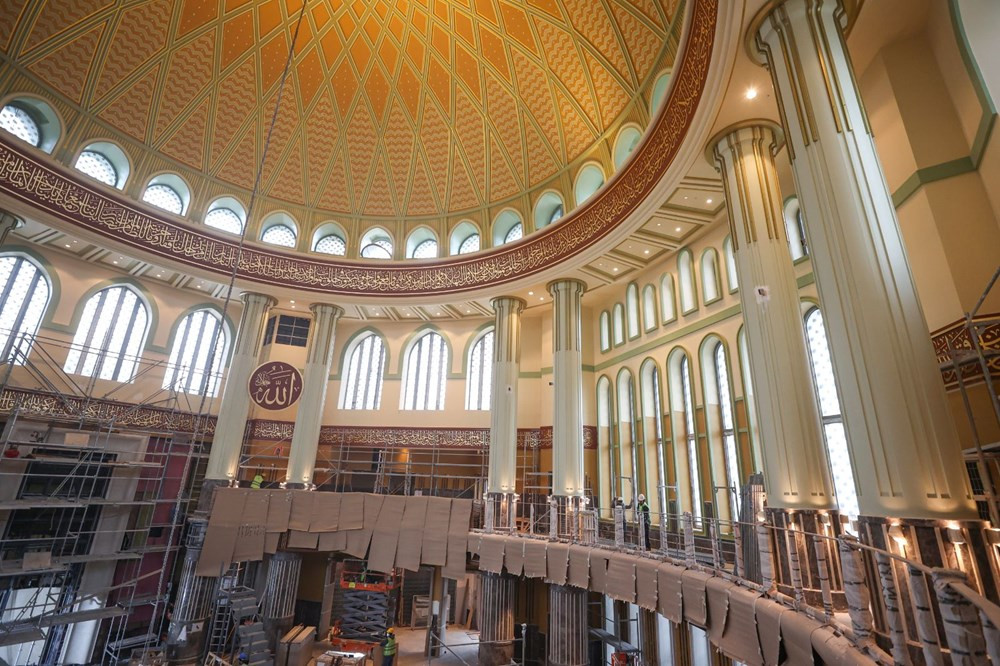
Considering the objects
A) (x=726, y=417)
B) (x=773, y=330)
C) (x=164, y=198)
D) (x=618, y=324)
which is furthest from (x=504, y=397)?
(x=164, y=198)

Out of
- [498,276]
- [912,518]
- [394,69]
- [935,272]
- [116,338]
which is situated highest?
[394,69]

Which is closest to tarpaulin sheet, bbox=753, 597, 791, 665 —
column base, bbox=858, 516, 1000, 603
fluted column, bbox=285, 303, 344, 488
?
column base, bbox=858, 516, 1000, 603

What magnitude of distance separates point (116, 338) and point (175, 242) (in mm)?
3038

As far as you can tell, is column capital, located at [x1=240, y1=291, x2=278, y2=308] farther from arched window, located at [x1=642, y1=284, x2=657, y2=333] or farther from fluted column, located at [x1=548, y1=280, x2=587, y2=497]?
arched window, located at [x1=642, y1=284, x2=657, y2=333]

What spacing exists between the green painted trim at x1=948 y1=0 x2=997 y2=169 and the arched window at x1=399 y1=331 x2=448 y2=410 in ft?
41.2

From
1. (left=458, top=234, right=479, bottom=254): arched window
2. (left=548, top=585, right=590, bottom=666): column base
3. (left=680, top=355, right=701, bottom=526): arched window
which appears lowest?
(left=548, top=585, right=590, bottom=666): column base

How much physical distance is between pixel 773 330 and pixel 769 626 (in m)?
3.20

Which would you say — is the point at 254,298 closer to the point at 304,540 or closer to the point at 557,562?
the point at 304,540

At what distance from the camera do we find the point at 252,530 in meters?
11.5

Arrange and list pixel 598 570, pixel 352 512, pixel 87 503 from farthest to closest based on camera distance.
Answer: pixel 352 512
pixel 87 503
pixel 598 570

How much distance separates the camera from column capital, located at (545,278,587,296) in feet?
40.8

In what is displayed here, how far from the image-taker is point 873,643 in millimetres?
3361

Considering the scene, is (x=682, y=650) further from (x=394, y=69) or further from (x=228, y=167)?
(x=228, y=167)

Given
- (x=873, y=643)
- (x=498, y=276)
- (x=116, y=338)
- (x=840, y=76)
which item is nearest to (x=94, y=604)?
(x=116, y=338)
